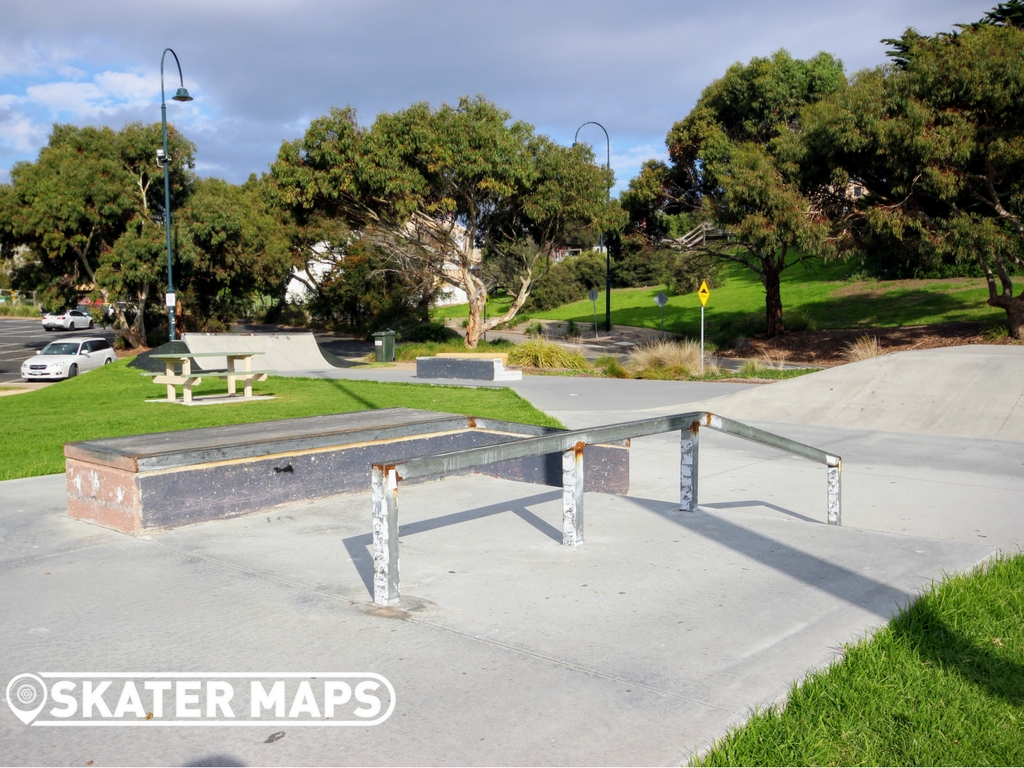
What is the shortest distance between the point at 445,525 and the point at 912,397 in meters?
9.85

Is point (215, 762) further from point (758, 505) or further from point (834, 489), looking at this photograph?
point (758, 505)

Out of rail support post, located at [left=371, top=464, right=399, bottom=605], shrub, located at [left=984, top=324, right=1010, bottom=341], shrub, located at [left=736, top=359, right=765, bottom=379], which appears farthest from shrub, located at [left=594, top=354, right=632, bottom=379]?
rail support post, located at [left=371, top=464, right=399, bottom=605]

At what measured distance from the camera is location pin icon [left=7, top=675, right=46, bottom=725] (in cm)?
334

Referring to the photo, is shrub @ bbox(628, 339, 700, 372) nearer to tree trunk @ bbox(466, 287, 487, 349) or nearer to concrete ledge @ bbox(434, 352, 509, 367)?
concrete ledge @ bbox(434, 352, 509, 367)

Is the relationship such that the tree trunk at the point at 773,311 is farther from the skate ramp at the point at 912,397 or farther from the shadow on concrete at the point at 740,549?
the shadow on concrete at the point at 740,549

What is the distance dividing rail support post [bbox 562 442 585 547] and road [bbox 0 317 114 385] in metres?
28.1

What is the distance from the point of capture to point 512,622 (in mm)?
4266

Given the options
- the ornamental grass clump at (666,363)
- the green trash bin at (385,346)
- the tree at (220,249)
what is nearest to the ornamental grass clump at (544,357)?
the ornamental grass clump at (666,363)

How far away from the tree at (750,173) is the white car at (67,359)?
20678mm

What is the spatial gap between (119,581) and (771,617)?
3627 millimetres

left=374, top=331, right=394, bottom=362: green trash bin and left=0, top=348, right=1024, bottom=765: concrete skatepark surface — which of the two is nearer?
left=0, top=348, right=1024, bottom=765: concrete skatepark surface

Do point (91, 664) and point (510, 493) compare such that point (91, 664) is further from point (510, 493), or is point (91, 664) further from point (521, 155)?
point (521, 155)

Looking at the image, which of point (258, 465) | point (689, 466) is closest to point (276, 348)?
point (258, 465)

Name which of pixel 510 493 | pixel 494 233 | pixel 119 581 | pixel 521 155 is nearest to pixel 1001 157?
pixel 521 155
